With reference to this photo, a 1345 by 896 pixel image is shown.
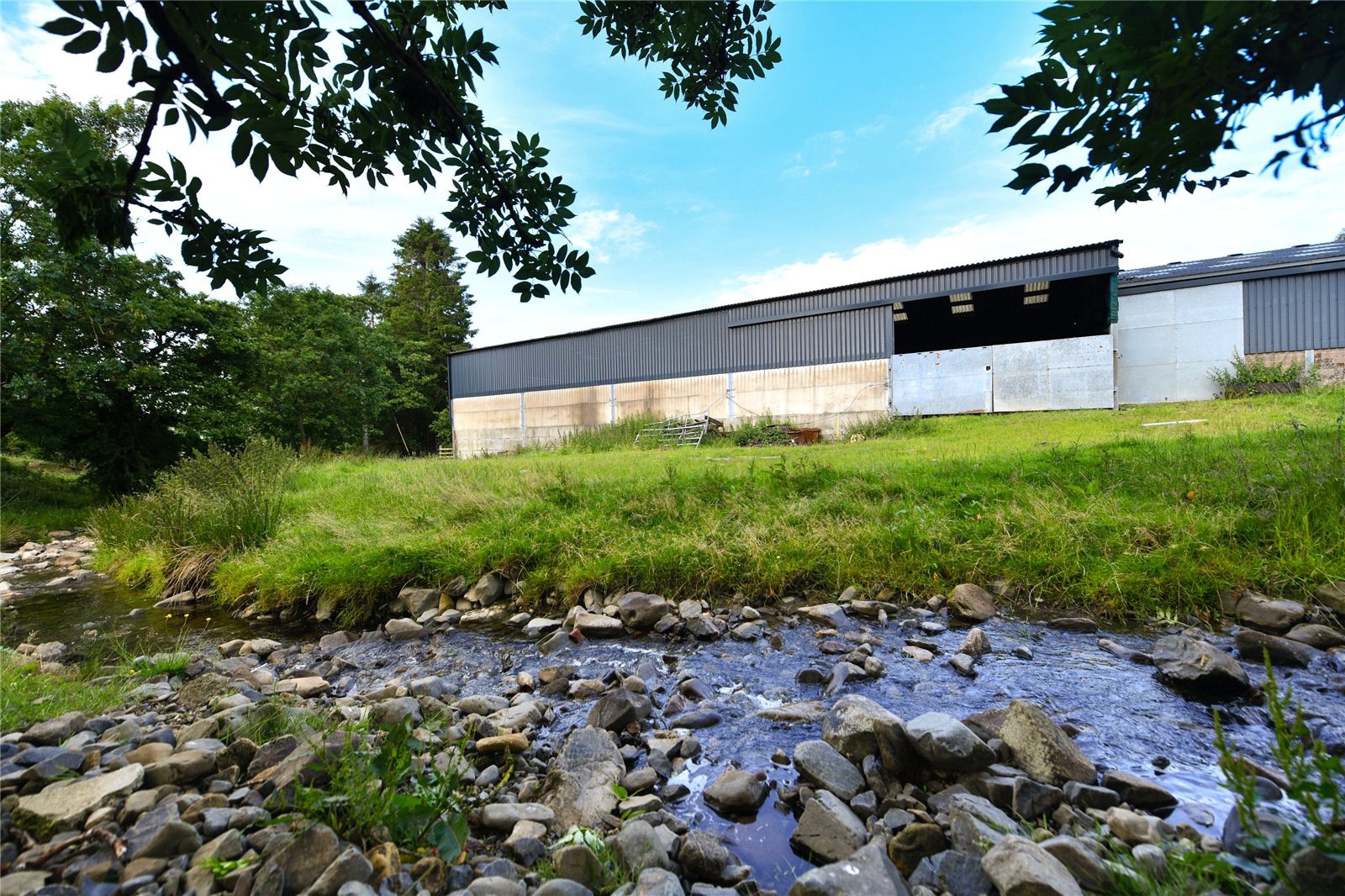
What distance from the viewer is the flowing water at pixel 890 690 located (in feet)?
7.70

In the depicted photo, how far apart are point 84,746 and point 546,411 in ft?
83.6

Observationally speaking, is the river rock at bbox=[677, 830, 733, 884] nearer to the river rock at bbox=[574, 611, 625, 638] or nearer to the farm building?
the river rock at bbox=[574, 611, 625, 638]

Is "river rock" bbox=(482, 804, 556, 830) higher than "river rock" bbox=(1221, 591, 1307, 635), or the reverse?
"river rock" bbox=(1221, 591, 1307, 635)

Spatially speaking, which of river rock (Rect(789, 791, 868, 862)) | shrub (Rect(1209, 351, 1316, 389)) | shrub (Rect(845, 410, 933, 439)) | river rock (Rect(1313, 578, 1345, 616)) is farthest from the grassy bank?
shrub (Rect(1209, 351, 1316, 389))

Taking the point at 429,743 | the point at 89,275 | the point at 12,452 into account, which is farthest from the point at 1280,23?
the point at 12,452

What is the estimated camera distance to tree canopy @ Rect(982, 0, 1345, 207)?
1359mm

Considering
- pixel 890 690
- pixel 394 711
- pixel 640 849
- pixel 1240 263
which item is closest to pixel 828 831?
pixel 640 849

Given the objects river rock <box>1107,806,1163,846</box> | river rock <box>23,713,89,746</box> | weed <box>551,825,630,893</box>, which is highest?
river rock <box>23,713,89,746</box>

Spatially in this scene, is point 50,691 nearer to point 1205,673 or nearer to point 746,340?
point 1205,673

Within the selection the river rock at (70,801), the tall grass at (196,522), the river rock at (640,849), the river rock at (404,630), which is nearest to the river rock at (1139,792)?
the river rock at (640,849)

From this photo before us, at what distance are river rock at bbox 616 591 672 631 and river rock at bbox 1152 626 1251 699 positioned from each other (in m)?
3.35

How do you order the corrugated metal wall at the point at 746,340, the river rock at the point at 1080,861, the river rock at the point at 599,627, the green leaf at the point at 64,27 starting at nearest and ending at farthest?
1. the green leaf at the point at 64,27
2. the river rock at the point at 1080,861
3. the river rock at the point at 599,627
4. the corrugated metal wall at the point at 746,340

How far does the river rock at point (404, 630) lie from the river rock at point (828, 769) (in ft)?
12.7

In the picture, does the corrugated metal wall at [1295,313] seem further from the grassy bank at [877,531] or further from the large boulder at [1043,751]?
the large boulder at [1043,751]
